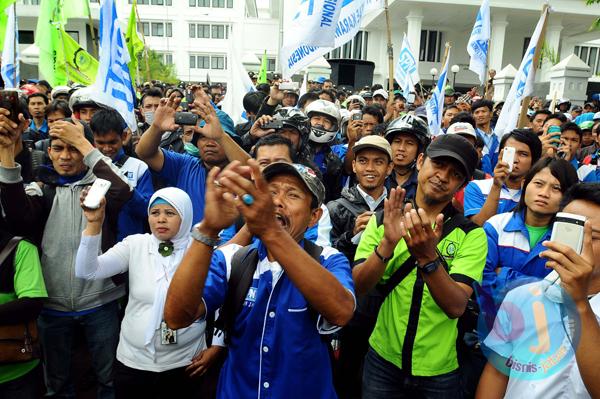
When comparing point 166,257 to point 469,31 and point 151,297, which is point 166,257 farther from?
point 469,31

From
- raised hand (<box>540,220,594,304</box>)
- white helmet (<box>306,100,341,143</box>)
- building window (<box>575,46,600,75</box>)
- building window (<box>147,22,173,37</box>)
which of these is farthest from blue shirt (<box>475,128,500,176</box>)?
building window (<box>147,22,173,37</box>)

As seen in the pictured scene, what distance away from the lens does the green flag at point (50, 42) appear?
762 cm

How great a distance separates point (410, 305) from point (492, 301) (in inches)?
24.6

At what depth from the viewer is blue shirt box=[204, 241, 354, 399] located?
70.2 inches

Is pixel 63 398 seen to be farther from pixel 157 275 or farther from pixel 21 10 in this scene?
pixel 21 10

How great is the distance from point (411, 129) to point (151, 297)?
2.37 metres

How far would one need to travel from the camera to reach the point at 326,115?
4.89 metres

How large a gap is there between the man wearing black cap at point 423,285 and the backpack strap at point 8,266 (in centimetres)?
198

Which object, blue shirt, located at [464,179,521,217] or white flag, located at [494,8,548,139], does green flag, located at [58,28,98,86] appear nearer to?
white flag, located at [494,8,548,139]

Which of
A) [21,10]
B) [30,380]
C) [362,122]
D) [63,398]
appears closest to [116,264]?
[30,380]

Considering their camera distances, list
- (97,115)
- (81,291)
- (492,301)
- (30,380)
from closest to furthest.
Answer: (492,301)
(30,380)
(81,291)
(97,115)

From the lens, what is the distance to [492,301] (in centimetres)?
176

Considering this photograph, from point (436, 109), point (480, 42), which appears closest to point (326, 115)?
point (436, 109)

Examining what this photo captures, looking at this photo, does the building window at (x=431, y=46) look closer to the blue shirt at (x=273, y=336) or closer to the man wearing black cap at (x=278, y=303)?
the man wearing black cap at (x=278, y=303)
